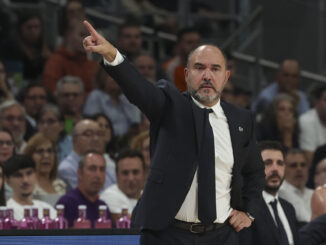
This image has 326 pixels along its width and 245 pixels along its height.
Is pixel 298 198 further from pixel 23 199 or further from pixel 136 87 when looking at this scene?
pixel 136 87

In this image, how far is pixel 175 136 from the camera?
4.63 m

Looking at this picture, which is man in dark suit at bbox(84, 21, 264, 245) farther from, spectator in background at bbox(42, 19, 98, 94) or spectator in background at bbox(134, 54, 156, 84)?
spectator in background at bbox(42, 19, 98, 94)

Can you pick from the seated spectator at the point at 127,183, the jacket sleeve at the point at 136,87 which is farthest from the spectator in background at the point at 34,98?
the jacket sleeve at the point at 136,87

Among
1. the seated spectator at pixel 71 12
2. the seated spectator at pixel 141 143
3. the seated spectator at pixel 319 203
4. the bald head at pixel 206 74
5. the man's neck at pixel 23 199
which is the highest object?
the seated spectator at pixel 71 12

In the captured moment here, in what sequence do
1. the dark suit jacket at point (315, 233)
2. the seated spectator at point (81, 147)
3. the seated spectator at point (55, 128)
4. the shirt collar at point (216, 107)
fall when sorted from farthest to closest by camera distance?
the seated spectator at point (55, 128), the seated spectator at point (81, 147), the dark suit jacket at point (315, 233), the shirt collar at point (216, 107)

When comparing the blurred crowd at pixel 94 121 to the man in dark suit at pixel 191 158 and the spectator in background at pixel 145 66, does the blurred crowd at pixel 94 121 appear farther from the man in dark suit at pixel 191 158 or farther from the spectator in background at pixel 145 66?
the man in dark suit at pixel 191 158

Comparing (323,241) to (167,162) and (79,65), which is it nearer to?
(167,162)

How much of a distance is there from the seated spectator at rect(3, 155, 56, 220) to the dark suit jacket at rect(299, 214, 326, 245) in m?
1.99

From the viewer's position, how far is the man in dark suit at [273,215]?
6.39m

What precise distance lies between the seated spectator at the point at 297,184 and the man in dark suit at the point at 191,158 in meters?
3.97

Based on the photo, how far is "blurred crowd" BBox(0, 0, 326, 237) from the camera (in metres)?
8.16

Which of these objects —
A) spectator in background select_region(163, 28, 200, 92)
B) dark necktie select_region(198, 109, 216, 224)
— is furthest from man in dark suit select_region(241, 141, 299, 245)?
spectator in background select_region(163, 28, 200, 92)

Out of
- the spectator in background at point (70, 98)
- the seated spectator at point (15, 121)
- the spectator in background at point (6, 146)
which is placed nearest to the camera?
the spectator in background at point (6, 146)

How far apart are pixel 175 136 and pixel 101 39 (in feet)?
2.08
